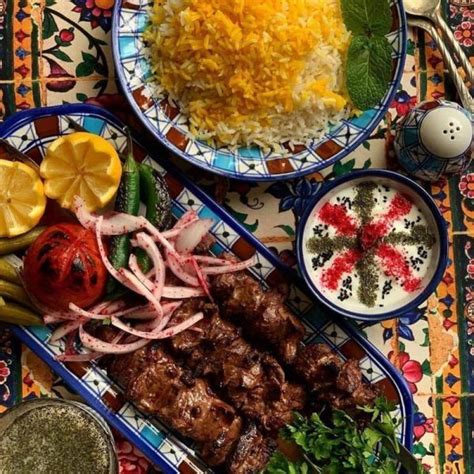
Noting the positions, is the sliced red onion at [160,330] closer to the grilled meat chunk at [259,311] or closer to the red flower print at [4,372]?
the grilled meat chunk at [259,311]

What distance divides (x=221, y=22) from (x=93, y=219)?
1204 mm

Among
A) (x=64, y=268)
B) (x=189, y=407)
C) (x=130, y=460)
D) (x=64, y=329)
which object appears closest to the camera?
(x=64, y=268)

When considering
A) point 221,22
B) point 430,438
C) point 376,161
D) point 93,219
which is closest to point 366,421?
point 430,438

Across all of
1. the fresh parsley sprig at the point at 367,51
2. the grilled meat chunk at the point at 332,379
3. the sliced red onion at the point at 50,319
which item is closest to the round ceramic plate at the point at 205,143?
the fresh parsley sprig at the point at 367,51

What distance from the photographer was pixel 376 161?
4.65 meters

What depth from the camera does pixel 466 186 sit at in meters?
4.70

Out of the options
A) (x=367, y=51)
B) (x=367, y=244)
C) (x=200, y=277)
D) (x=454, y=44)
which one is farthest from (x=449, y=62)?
(x=200, y=277)

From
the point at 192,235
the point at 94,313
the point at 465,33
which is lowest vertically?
the point at 94,313

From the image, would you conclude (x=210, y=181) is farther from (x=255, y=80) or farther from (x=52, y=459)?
(x=52, y=459)

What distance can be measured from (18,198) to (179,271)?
92cm

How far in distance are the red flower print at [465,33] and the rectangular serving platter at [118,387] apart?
176cm

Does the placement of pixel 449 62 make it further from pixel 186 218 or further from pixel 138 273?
pixel 138 273

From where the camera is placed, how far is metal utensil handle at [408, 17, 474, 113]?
15.0ft

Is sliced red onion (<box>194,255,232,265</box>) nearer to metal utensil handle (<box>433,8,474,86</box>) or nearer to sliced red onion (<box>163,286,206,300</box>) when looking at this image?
sliced red onion (<box>163,286,206,300</box>)
